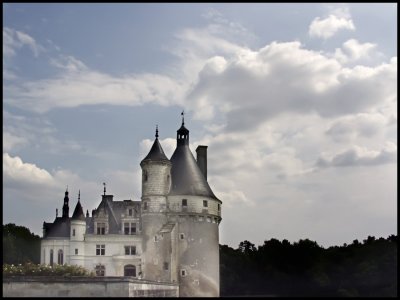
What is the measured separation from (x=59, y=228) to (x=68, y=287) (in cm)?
1369

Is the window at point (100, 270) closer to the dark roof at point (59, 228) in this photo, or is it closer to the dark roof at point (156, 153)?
the dark roof at point (59, 228)

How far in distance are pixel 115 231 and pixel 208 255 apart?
25.0 ft

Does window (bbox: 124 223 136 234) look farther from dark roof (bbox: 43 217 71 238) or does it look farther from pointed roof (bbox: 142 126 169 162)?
pointed roof (bbox: 142 126 169 162)

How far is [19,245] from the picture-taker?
67.8 m

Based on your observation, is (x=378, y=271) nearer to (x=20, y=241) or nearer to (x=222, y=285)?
(x=222, y=285)

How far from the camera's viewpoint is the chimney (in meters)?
52.7

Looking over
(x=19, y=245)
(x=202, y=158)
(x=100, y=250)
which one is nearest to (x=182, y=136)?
(x=202, y=158)

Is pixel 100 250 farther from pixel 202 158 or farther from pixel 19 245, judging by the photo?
pixel 19 245

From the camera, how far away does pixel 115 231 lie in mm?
46969

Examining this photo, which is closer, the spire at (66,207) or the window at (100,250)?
the window at (100,250)

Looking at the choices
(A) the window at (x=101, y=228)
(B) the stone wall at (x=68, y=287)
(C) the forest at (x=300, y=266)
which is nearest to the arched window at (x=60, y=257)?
(A) the window at (x=101, y=228)

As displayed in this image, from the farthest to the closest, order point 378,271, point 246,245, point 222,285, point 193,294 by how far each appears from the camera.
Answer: point 246,245
point 222,285
point 378,271
point 193,294

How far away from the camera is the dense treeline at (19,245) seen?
2436 inches

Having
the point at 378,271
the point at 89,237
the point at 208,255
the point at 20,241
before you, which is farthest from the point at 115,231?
the point at 378,271
